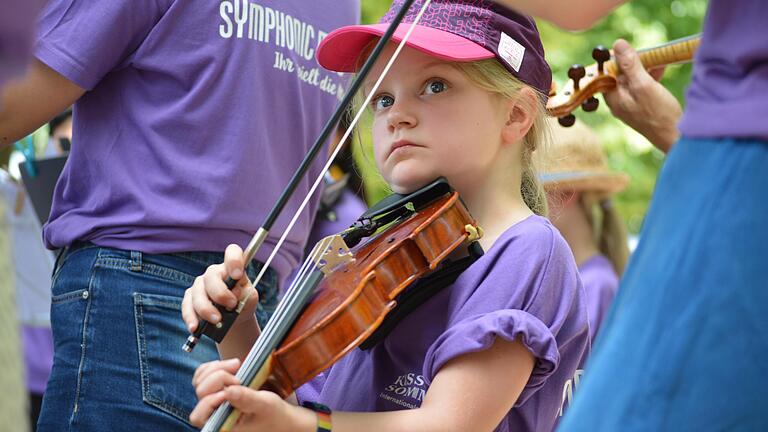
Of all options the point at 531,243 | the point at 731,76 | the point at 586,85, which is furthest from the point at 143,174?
the point at 731,76

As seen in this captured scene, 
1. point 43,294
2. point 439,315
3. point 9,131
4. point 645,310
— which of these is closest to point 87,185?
point 9,131

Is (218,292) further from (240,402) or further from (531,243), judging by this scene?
(531,243)

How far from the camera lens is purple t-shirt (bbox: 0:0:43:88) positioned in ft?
3.27

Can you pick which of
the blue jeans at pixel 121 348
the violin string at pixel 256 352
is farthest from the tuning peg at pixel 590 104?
the violin string at pixel 256 352

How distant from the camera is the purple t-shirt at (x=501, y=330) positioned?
2.04 metres

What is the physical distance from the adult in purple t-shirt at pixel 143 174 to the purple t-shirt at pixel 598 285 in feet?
7.03

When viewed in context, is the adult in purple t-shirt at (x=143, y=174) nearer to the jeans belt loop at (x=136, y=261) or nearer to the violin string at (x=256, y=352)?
the jeans belt loop at (x=136, y=261)

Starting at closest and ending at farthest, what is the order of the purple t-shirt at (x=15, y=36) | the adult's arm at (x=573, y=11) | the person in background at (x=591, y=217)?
the purple t-shirt at (x=15, y=36)
the adult's arm at (x=573, y=11)
the person in background at (x=591, y=217)

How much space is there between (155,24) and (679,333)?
168cm

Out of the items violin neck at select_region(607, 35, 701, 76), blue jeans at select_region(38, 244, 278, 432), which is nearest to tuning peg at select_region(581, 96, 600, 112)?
violin neck at select_region(607, 35, 701, 76)

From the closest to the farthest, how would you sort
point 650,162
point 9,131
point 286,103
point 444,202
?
point 444,202
point 9,131
point 286,103
point 650,162

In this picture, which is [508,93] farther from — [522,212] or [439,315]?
[439,315]

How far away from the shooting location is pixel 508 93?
7.72 ft

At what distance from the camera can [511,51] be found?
2.35 m
